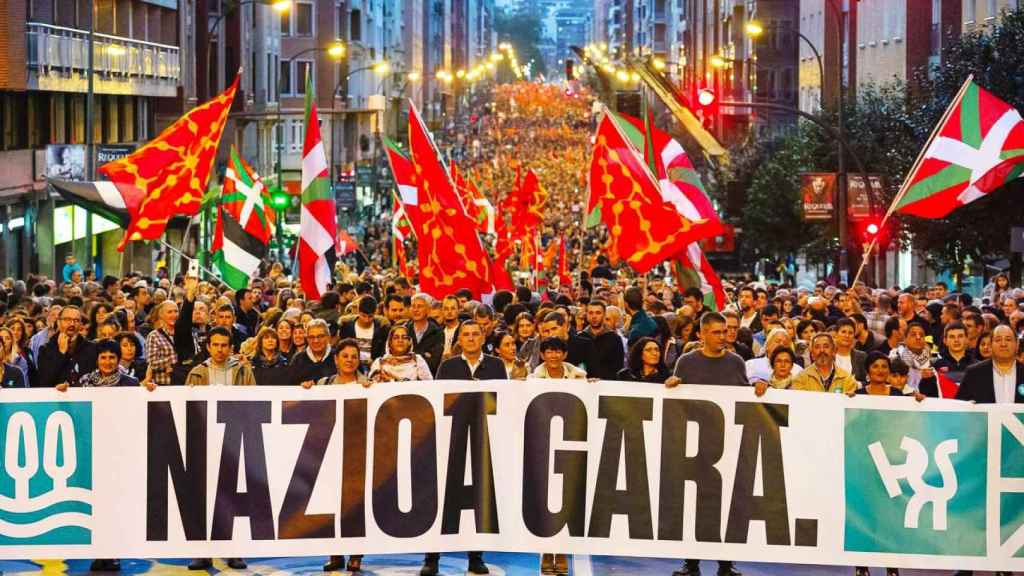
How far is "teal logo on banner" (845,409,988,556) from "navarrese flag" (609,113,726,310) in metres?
7.18

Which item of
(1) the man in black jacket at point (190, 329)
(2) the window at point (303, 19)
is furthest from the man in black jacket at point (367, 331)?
(2) the window at point (303, 19)

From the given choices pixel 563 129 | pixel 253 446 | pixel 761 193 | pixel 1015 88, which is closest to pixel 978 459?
pixel 253 446

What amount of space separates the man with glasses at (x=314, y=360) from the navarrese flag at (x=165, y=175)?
9.01 meters

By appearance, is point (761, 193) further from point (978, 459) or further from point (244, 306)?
point (978, 459)

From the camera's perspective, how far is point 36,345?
1647 centimetres

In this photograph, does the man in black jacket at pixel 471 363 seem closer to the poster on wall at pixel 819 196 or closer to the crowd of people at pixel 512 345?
the crowd of people at pixel 512 345

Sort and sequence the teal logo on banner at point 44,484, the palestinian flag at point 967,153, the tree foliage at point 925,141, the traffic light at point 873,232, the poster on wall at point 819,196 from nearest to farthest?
the teal logo on banner at point 44,484 → the palestinian flag at point 967,153 → the tree foliage at point 925,141 → the traffic light at point 873,232 → the poster on wall at point 819,196

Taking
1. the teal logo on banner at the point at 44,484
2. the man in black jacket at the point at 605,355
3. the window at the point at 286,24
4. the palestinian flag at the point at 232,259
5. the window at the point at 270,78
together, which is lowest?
the teal logo on banner at the point at 44,484

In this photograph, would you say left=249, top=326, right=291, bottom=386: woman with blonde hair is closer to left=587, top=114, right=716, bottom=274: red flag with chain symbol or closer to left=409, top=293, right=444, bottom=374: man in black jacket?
left=409, top=293, right=444, bottom=374: man in black jacket

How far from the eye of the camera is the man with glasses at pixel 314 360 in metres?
13.0

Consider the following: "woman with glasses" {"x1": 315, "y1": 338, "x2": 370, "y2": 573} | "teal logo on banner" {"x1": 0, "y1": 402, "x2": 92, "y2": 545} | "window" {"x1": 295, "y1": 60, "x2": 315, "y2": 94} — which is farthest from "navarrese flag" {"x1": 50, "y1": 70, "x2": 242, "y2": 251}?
"window" {"x1": 295, "y1": 60, "x2": 315, "y2": 94}

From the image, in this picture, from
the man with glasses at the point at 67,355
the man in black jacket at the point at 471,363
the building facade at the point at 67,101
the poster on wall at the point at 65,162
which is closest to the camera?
the man in black jacket at the point at 471,363

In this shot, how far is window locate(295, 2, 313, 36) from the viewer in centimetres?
8487

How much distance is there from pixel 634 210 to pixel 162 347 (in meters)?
5.97
